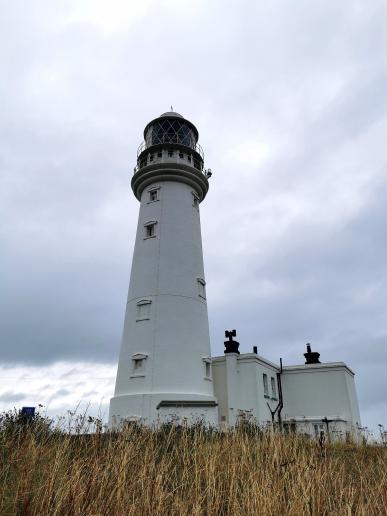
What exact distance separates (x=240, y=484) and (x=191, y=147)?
19.9 metres

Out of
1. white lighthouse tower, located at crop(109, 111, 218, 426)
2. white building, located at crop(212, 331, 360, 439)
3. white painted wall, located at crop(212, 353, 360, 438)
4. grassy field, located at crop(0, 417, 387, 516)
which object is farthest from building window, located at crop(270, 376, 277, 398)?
grassy field, located at crop(0, 417, 387, 516)

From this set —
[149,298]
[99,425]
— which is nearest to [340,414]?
[149,298]

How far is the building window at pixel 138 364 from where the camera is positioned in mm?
16984

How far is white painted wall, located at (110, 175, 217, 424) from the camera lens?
1653 centimetres

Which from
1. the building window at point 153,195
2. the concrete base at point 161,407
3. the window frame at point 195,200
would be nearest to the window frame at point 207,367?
the concrete base at point 161,407

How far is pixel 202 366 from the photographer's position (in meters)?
17.9

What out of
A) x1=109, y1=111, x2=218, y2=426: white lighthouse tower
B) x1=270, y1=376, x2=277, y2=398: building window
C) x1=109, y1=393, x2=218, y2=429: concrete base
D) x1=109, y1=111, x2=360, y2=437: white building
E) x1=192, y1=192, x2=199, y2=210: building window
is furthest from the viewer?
x1=270, y1=376, x2=277, y2=398: building window

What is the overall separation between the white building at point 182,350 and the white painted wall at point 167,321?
0.14 ft

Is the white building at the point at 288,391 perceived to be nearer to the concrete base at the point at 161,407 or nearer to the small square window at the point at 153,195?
the concrete base at the point at 161,407

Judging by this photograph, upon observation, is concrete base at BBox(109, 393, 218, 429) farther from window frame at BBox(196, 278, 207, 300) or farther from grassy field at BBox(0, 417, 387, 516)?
grassy field at BBox(0, 417, 387, 516)

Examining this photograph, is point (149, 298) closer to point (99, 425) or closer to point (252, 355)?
point (252, 355)

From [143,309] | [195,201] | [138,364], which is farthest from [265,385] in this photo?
[195,201]

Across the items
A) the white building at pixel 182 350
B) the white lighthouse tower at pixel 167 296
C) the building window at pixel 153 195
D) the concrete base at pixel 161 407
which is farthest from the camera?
the building window at pixel 153 195

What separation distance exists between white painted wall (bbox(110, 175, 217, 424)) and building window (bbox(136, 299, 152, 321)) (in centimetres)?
16
